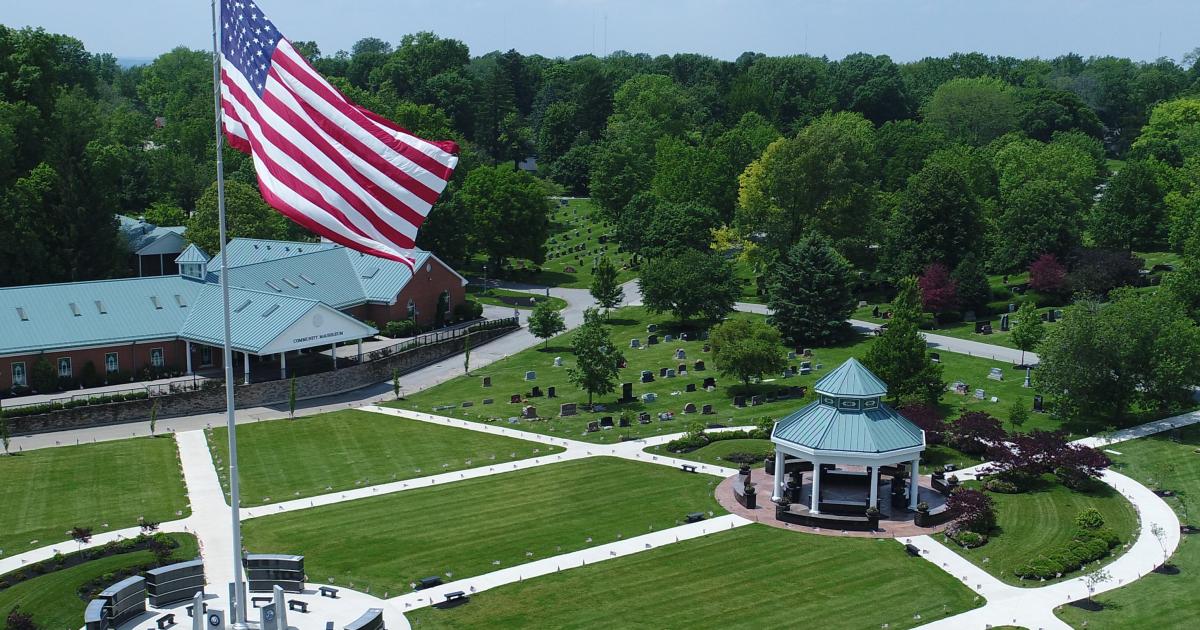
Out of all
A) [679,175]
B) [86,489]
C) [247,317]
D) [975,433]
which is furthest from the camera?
[679,175]

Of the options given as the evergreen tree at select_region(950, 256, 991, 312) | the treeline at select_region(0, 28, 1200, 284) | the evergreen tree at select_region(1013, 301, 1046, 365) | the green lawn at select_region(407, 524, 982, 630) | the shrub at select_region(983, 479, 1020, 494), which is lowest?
the green lawn at select_region(407, 524, 982, 630)

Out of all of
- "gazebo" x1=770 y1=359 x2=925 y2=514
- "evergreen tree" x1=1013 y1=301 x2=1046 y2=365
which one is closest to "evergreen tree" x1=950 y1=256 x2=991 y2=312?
"evergreen tree" x1=1013 y1=301 x2=1046 y2=365

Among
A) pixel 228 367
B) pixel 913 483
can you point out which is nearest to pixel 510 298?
pixel 913 483

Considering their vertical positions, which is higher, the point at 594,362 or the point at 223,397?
the point at 594,362

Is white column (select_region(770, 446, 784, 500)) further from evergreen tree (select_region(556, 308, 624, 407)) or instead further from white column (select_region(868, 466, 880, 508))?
evergreen tree (select_region(556, 308, 624, 407))

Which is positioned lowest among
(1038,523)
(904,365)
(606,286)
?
(1038,523)

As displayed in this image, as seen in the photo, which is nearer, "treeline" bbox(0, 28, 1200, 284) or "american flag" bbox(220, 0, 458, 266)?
"american flag" bbox(220, 0, 458, 266)

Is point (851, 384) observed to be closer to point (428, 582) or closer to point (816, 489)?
point (816, 489)
